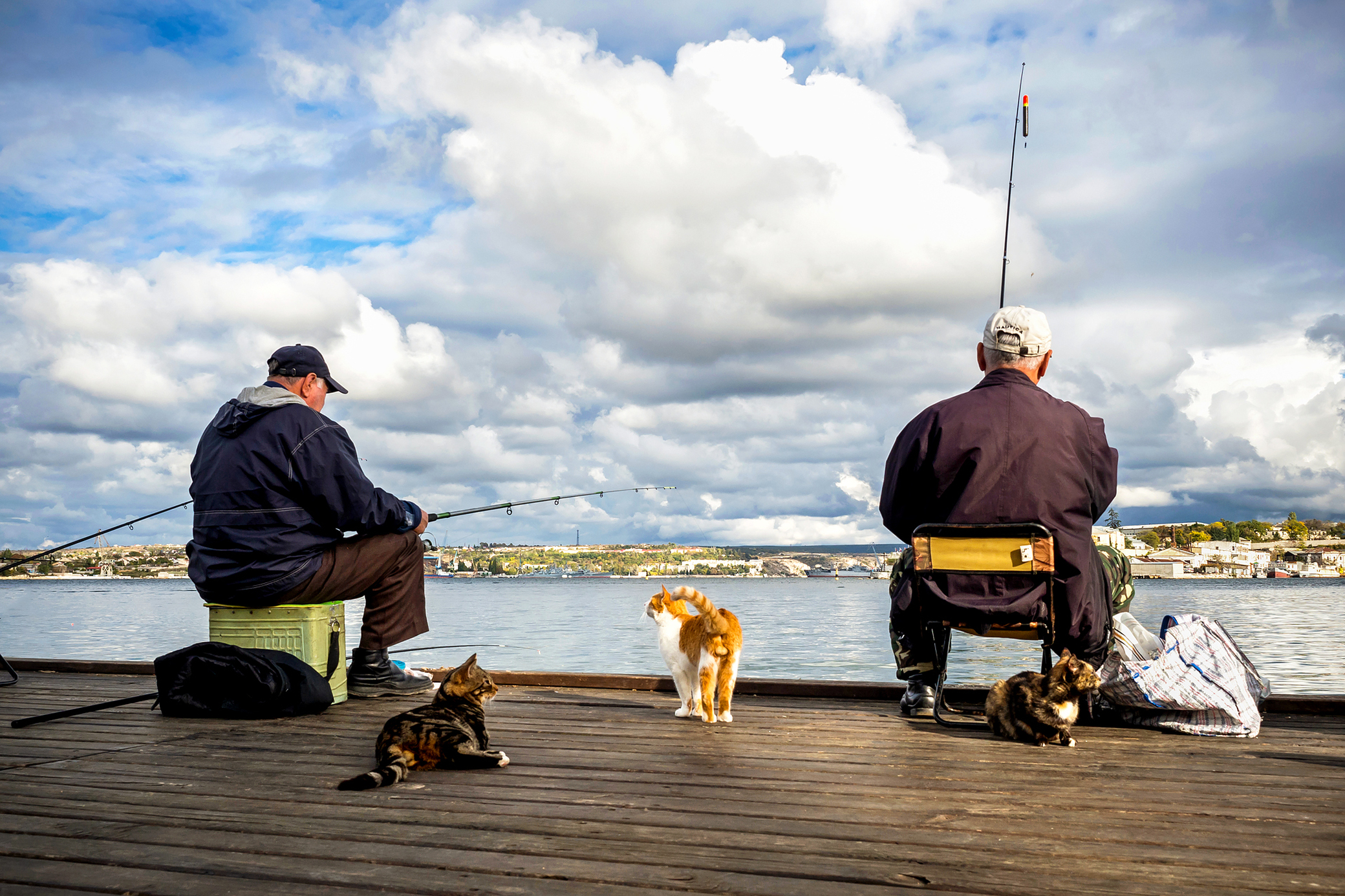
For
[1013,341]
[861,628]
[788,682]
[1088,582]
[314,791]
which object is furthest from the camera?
[861,628]

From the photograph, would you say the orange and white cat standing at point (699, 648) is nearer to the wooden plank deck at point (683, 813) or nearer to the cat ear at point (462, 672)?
the wooden plank deck at point (683, 813)

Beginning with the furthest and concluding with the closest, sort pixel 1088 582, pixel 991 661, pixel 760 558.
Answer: pixel 760 558, pixel 991 661, pixel 1088 582

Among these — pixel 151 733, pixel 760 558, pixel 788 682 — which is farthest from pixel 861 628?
pixel 760 558

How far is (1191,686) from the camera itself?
3379 mm

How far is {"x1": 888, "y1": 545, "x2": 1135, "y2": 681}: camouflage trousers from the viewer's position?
3563mm

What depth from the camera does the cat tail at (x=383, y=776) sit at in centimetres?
249

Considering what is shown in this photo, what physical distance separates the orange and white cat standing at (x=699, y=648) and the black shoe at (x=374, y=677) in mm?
1283

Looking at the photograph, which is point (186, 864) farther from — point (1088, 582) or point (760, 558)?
point (760, 558)

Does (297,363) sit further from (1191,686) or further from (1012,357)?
(1191,686)

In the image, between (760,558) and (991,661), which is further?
(760,558)

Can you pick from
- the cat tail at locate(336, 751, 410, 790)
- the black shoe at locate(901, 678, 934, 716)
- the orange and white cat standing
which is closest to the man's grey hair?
the black shoe at locate(901, 678, 934, 716)

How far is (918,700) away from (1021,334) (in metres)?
1.51

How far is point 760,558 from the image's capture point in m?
61.3

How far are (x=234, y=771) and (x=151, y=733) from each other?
0.92 m
